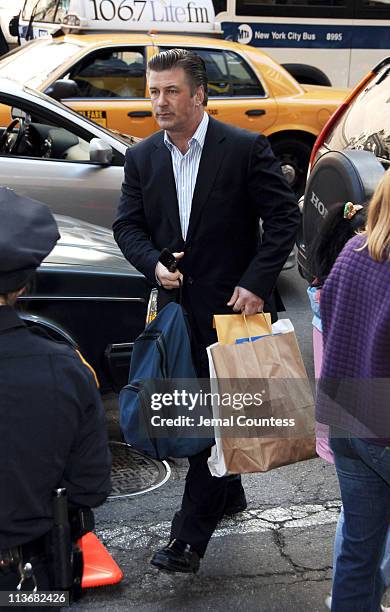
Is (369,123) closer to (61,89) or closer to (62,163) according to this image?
(62,163)

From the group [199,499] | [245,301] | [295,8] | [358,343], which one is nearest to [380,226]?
[358,343]

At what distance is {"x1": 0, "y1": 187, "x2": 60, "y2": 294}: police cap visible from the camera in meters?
2.14

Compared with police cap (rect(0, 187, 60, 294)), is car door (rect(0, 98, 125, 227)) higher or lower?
lower

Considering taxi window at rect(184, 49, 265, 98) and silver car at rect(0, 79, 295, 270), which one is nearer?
silver car at rect(0, 79, 295, 270)

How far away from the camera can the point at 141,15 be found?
35.6 ft

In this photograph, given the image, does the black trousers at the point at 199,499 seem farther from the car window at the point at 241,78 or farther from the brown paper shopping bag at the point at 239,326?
Result: the car window at the point at 241,78

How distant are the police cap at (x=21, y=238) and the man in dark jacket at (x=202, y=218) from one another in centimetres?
144

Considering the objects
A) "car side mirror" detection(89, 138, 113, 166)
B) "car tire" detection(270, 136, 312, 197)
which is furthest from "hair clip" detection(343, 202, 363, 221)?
"car tire" detection(270, 136, 312, 197)

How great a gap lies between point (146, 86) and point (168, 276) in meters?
6.64

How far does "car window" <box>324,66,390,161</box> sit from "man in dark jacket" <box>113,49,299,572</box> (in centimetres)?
171

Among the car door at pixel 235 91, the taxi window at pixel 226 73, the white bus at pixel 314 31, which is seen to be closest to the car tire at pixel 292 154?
the car door at pixel 235 91

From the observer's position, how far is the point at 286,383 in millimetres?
3580

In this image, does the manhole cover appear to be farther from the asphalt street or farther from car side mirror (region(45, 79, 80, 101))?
car side mirror (region(45, 79, 80, 101))

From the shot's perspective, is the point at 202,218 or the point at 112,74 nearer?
the point at 202,218
